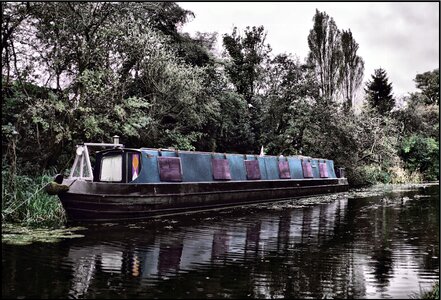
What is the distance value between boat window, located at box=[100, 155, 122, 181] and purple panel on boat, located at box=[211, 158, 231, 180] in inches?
156

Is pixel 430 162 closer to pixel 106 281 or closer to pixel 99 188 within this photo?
pixel 99 188

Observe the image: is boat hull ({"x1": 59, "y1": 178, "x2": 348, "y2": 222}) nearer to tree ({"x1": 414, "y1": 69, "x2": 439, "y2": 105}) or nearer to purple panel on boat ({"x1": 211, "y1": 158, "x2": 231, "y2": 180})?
purple panel on boat ({"x1": 211, "y1": 158, "x2": 231, "y2": 180})

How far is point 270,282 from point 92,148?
37.9 feet

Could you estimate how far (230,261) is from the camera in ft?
22.5

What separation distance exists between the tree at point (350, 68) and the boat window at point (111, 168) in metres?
25.1

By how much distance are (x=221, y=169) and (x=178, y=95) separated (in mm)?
4147

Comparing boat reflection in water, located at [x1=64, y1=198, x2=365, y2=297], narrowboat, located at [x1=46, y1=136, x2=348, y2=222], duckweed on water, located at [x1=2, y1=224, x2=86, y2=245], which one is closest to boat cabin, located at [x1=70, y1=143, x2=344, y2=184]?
narrowboat, located at [x1=46, y1=136, x2=348, y2=222]

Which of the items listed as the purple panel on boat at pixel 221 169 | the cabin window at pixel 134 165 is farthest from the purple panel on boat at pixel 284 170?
the cabin window at pixel 134 165

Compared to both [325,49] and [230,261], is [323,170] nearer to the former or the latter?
[325,49]

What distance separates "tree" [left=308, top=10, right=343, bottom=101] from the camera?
106ft

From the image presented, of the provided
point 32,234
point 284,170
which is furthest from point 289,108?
point 32,234

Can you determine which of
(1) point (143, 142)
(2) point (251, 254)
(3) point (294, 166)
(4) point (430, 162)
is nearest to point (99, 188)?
(2) point (251, 254)

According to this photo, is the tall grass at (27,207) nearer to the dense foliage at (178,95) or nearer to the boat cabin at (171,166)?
the dense foliage at (178,95)

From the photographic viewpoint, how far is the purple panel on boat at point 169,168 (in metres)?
12.6
